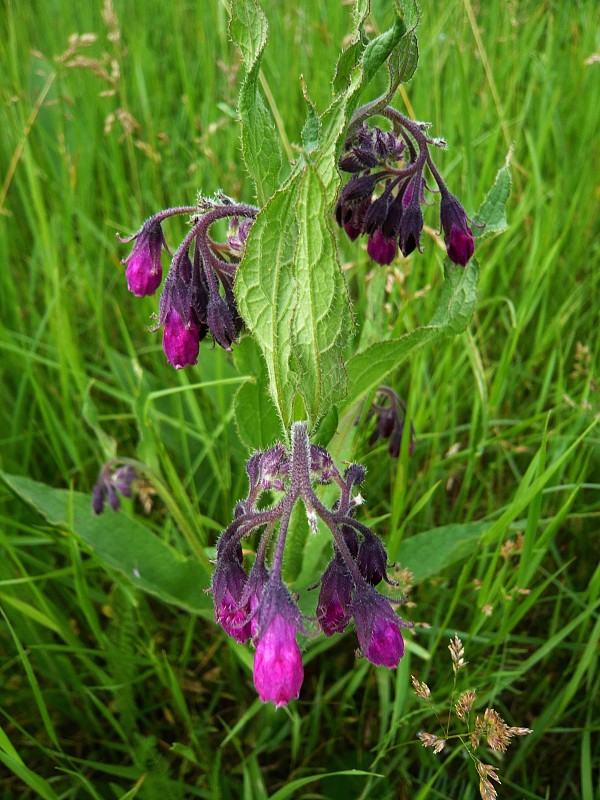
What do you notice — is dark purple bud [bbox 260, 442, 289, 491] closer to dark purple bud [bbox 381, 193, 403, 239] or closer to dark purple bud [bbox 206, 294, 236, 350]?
dark purple bud [bbox 206, 294, 236, 350]

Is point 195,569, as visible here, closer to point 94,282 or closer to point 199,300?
point 199,300

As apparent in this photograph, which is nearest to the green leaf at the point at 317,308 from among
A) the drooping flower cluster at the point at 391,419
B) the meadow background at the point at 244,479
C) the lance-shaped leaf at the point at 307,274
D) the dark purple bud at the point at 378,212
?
the lance-shaped leaf at the point at 307,274

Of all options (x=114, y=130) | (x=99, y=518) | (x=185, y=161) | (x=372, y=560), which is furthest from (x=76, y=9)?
(x=372, y=560)

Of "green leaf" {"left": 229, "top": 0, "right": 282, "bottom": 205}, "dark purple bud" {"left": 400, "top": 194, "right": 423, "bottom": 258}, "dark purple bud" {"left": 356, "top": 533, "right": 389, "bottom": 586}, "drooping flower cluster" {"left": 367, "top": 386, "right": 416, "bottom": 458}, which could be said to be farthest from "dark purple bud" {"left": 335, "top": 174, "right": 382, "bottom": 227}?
"dark purple bud" {"left": 356, "top": 533, "right": 389, "bottom": 586}

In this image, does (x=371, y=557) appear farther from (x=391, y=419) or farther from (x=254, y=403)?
(x=391, y=419)

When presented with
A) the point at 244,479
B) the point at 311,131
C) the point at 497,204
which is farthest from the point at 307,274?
the point at 244,479

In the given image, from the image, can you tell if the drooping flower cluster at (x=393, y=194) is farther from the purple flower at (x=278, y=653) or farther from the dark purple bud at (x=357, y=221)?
the purple flower at (x=278, y=653)
